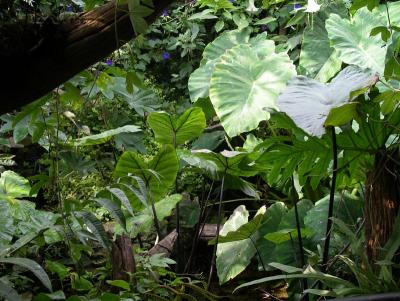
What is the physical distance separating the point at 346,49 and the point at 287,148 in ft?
3.03

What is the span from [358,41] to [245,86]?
637mm

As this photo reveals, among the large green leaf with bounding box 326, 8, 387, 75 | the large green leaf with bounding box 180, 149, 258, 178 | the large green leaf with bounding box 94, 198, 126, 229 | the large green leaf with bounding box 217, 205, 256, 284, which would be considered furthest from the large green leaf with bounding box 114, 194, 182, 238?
the large green leaf with bounding box 94, 198, 126, 229

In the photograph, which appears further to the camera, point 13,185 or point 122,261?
point 13,185

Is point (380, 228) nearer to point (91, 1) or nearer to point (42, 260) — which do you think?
point (91, 1)

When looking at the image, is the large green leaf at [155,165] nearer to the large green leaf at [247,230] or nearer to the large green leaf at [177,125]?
the large green leaf at [177,125]

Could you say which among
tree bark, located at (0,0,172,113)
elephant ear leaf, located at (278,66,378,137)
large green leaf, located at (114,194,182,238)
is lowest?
large green leaf, located at (114,194,182,238)

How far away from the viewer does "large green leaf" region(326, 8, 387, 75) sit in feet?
8.55

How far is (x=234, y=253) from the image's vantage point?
2496 mm

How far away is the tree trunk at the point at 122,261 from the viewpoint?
1773mm

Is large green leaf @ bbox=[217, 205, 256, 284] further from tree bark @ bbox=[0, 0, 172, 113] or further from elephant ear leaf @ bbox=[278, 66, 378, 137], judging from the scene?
tree bark @ bbox=[0, 0, 172, 113]

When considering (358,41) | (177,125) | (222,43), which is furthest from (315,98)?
(222,43)

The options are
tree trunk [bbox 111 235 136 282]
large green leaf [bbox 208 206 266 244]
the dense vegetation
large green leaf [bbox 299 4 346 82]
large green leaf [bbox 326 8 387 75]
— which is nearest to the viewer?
the dense vegetation

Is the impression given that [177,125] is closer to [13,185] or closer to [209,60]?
[13,185]

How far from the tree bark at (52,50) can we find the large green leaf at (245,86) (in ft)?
4.48
